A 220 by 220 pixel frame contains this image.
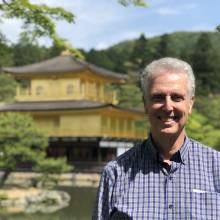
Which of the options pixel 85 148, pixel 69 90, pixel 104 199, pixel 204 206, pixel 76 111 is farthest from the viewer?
pixel 69 90

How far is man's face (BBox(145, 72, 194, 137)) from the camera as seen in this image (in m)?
2.06

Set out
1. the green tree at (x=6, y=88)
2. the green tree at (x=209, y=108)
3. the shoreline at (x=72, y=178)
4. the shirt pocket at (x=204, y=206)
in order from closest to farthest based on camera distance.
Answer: the shirt pocket at (x=204, y=206)
the shoreline at (x=72, y=178)
the green tree at (x=209, y=108)
the green tree at (x=6, y=88)

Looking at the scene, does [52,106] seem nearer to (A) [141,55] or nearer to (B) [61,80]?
(B) [61,80]

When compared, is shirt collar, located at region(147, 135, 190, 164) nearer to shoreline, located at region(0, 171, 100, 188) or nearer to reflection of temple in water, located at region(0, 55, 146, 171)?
shoreline, located at region(0, 171, 100, 188)

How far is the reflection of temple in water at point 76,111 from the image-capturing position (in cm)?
3231

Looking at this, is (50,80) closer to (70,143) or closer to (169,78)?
(70,143)

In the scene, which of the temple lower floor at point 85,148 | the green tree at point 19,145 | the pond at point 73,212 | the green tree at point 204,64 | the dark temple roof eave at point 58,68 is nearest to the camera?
the pond at point 73,212

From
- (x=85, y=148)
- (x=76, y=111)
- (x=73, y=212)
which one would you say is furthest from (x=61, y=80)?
(x=73, y=212)

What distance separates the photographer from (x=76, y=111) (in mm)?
32906

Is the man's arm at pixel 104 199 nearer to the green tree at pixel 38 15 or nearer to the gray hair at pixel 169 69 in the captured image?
the gray hair at pixel 169 69

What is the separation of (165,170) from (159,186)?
63mm

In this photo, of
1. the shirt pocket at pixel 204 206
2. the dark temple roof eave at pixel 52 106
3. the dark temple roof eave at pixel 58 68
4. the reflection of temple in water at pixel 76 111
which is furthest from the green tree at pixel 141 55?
the shirt pocket at pixel 204 206

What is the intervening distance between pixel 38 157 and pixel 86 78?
1352cm

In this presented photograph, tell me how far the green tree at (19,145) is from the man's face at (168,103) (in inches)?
784
